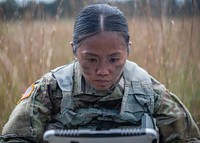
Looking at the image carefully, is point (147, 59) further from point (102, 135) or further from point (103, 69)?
point (102, 135)

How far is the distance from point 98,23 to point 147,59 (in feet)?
3.83

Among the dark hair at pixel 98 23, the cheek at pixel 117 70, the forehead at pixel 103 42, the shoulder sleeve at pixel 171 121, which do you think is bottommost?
the shoulder sleeve at pixel 171 121

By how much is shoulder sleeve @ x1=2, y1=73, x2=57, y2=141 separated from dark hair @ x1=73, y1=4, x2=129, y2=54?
8.2 inches

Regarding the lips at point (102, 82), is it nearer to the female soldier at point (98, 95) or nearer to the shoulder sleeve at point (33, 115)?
the female soldier at point (98, 95)

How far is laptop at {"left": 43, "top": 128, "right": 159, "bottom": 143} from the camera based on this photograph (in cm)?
134

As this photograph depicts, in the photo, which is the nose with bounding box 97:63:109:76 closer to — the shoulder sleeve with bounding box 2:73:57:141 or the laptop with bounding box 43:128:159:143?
the shoulder sleeve with bounding box 2:73:57:141

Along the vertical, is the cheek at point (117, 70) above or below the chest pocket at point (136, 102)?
above

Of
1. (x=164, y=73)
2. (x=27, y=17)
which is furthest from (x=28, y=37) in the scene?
(x=164, y=73)

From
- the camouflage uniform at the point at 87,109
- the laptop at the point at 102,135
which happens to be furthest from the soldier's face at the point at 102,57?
the laptop at the point at 102,135

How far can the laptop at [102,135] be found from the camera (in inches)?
52.7

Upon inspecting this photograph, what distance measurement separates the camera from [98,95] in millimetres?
1825

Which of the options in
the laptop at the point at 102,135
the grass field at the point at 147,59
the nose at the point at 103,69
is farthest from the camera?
the grass field at the point at 147,59

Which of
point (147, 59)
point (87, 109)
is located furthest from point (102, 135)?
point (147, 59)

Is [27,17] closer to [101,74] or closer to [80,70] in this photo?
[80,70]
